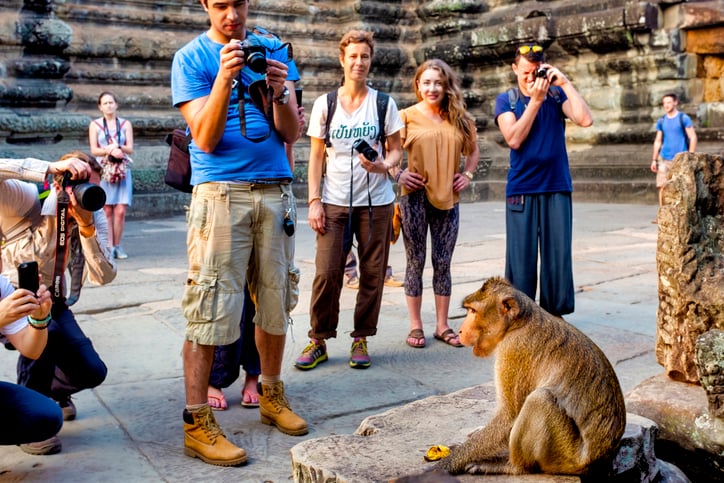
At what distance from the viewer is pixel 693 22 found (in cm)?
1243

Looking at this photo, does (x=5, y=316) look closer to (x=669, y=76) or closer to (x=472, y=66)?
(x=669, y=76)

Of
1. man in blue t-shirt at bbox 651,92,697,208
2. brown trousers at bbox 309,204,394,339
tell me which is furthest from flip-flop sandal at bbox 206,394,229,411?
man in blue t-shirt at bbox 651,92,697,208

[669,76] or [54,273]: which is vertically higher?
[669,76]

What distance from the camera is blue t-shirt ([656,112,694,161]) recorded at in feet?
36.2

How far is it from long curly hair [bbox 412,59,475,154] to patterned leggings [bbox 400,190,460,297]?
46cm

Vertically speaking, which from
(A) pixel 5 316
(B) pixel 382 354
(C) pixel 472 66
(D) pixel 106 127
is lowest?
(B) pixel 382 354

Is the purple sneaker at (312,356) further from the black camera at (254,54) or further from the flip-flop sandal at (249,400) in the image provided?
the black camera at (254,54)

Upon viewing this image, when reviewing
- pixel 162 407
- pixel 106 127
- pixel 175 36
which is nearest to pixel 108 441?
pixel 162 407

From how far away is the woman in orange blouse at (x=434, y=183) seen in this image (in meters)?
5.20

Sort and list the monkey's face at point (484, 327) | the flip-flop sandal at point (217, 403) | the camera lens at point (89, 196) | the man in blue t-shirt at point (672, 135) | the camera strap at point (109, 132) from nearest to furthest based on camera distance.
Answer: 1. the monkey's face at point (484, 327)
2. the camera lens at point (89, 196)
3. the flip-flop sandal at point (217, 403)
4. the camera strap at point (109, 132)
5. the man in blue t-shirt at point (672, 135)

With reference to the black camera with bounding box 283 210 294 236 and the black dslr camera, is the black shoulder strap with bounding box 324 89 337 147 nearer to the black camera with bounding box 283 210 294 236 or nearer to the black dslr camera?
the black camera with bounding box 283 210 294 236

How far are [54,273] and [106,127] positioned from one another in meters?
5.76

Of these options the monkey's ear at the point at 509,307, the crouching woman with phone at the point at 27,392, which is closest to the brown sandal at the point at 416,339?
the crouching woman with phone at the point at 27,392

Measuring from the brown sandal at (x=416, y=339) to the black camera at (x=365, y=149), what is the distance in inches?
44.4
